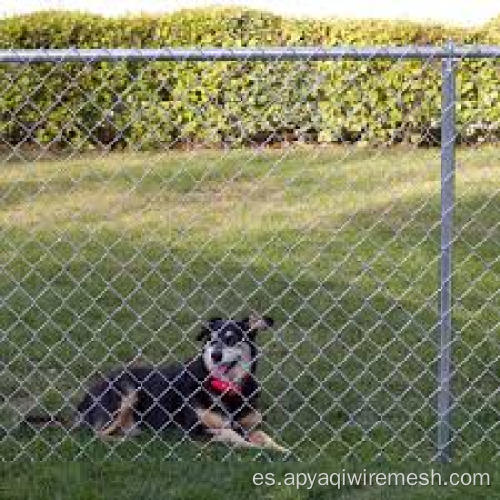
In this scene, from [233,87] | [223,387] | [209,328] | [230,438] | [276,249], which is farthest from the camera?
[233,87]

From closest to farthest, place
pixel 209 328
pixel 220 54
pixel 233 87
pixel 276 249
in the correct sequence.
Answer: pixel 220 54
pixel 209 328
pixel 276 249
pixel 233 87

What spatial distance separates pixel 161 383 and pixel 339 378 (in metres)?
0.94

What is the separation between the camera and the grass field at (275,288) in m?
4.93

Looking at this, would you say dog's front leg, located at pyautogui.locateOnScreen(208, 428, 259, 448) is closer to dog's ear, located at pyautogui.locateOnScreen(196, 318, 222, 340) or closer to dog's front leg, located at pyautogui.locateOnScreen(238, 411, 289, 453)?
dog's front leg, located at pyautogui.locateOnScreen(238, 411, 289, 453)

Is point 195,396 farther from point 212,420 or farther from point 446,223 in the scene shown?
point 446,223

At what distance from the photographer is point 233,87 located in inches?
462

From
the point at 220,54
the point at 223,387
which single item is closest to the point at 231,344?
the point at 223,387

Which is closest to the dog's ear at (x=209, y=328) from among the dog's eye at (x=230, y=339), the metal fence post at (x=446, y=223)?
the dog's eye at (x=230, y=339)

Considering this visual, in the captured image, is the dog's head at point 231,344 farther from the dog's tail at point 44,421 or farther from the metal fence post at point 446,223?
the metal fence post at point 446,223

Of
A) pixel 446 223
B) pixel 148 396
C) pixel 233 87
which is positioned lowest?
pixel 148 396

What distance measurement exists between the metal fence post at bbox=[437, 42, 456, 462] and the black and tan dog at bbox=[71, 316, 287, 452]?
80cm

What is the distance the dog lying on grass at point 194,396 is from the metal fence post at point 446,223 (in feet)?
2.60

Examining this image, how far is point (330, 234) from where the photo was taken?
8.30 metres

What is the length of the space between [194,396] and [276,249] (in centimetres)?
314
